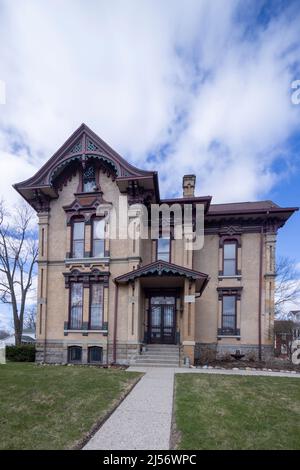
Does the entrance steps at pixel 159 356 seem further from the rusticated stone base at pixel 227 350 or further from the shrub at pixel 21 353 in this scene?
the shrub at pixel 21 353

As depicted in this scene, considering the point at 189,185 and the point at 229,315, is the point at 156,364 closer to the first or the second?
the point at 229,315

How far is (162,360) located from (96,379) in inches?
175

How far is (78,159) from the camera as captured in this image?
16.5 metres

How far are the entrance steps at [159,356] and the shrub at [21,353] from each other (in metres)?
5.55

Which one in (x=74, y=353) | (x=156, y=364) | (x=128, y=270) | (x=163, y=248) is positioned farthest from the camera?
(x=163, y=248)

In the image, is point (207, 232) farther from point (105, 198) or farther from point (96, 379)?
point (96, 379)

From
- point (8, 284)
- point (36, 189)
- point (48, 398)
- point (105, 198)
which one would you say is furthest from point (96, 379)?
point (8, 284)

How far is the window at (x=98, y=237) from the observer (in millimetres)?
16150

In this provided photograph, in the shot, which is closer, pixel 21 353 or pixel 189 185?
pixel 21 353

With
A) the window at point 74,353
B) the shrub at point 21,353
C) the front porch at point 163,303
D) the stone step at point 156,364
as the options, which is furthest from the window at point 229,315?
the shrub at point 21,353

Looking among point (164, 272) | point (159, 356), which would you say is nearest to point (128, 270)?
point (164, 272)

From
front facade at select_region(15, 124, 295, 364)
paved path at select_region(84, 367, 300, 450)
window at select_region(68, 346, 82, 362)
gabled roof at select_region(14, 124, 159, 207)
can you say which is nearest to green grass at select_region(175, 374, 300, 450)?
paved path at select_region(84, 367, 300, 450)

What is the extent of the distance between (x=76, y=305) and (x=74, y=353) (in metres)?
2.28

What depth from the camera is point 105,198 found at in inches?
642
